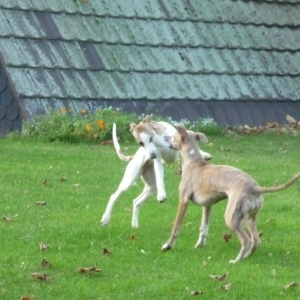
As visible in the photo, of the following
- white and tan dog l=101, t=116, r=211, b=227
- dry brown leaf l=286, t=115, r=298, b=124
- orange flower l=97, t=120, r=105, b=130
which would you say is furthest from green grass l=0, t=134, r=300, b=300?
dry brown leaf l=286, t=115, r=298, b=124

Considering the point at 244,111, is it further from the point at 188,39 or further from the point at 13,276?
the point at 13,276

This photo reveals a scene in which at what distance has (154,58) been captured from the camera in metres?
16.8

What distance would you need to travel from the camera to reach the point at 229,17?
18.1 meters

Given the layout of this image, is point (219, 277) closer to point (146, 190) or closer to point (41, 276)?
point (41, 276)

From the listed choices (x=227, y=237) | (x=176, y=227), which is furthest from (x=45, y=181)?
(x=176, y=227)

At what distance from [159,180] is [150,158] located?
215 millimetres

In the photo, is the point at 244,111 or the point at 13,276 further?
the point at 244,111

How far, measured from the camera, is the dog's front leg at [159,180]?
9188mm

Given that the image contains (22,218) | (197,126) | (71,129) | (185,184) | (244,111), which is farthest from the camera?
(244,111)

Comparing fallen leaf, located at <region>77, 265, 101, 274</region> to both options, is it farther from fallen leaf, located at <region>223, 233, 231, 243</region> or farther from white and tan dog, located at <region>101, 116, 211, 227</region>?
fallen leaf, located at <region>223, 233, 231, 243</region>

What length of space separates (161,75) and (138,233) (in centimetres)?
746

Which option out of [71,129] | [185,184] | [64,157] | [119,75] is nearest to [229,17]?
[119,75]

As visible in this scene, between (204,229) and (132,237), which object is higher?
(132,237)

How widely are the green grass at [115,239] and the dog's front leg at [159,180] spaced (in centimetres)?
39
